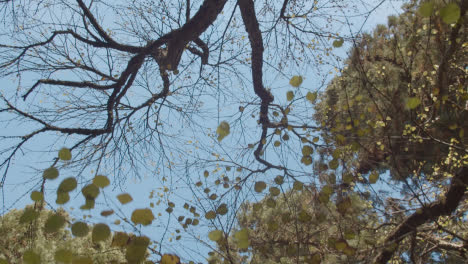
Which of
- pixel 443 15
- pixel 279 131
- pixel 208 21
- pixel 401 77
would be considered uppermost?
pixel 401 77

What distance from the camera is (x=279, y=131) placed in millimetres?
2535

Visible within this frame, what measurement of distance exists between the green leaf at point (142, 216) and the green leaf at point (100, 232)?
0.11m

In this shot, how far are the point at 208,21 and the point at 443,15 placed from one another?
8.25 ft

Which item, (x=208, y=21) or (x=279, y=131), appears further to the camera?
(x=208, y=21)

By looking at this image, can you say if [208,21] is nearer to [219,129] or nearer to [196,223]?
[219,129]

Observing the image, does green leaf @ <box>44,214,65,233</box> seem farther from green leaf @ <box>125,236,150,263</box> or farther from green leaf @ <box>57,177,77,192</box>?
green leaf @ <box>125,236,150,263</box>

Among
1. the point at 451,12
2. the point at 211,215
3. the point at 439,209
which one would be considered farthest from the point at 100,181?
the point at 439,209

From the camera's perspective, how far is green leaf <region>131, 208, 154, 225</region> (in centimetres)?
129

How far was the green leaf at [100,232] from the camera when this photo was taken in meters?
1.21

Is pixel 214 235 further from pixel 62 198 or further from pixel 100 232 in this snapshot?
pixel 62 198

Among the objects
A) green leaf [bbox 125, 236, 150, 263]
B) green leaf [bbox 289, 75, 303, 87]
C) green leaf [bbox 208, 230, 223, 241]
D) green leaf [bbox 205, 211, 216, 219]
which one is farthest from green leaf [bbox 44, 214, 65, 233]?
green leaf [bbox 289, 75, 303, 87]

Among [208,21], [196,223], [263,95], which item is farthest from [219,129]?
[263,95]

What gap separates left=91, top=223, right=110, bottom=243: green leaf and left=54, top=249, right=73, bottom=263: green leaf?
0.40 ft

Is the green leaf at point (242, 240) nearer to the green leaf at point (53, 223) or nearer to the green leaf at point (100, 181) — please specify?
the green leaf at point (100, 181)
